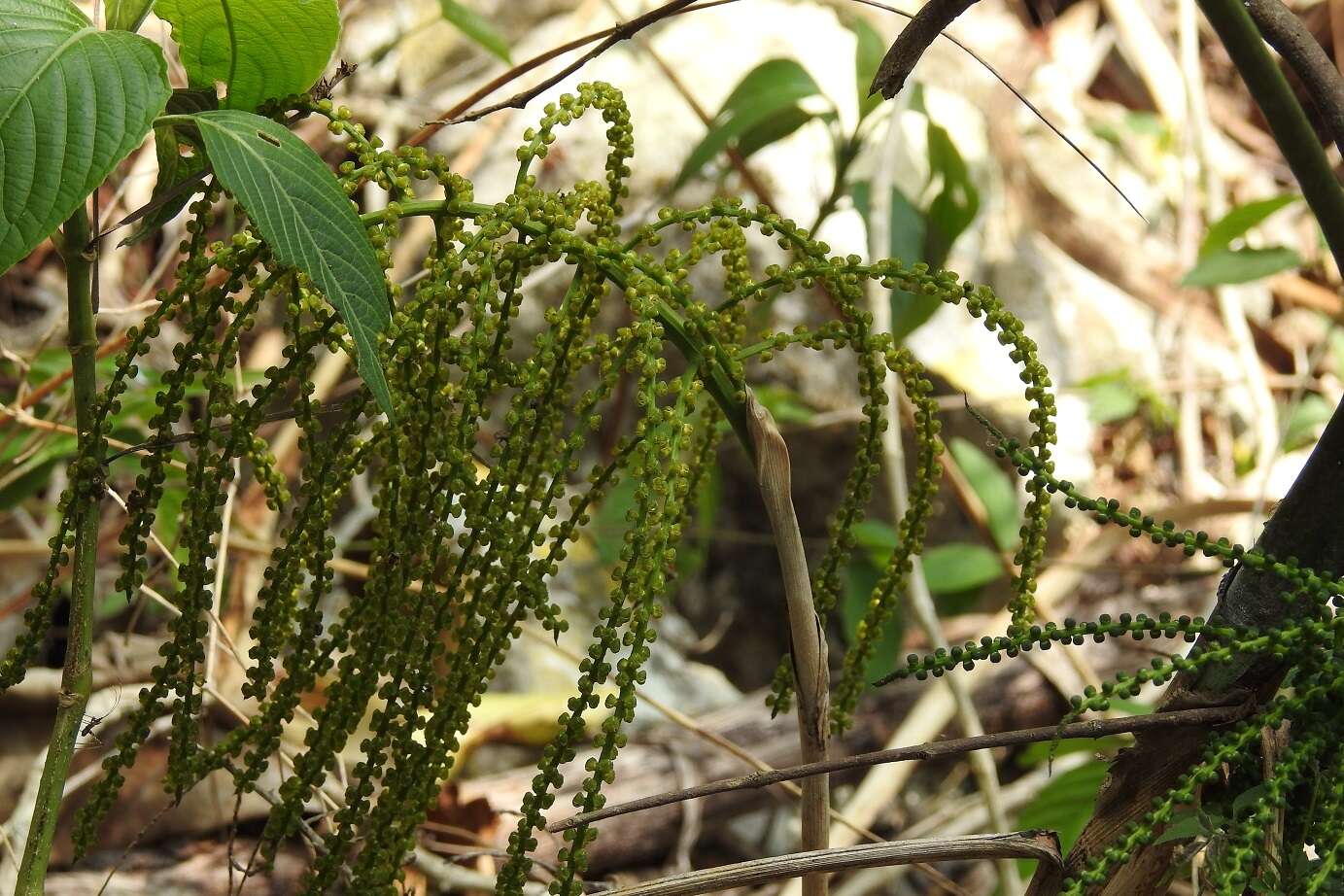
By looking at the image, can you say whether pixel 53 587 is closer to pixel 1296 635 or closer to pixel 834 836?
pixel 1296 635

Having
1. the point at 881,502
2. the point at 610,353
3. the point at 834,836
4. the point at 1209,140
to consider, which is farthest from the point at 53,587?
the point at 1209,140

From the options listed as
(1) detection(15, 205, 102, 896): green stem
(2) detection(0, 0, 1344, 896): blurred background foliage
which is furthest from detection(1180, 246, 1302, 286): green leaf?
(1) detection(15, 205, 102, 896): green stem

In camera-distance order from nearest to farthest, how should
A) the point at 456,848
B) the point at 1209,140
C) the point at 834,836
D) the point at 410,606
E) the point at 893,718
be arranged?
the point at 410,606 → the point at 456,848 → the point at 834,836 → the point at 893,718 → the point at 1209,140

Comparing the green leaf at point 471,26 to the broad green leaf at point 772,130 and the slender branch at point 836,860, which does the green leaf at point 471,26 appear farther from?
the slender branch at point 836,860

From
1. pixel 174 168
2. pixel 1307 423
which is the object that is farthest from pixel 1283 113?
pixel 1307 423

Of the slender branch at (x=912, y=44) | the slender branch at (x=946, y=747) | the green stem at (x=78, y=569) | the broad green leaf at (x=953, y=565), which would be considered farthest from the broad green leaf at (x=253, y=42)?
the broad green leaf at (x=953, y=565)

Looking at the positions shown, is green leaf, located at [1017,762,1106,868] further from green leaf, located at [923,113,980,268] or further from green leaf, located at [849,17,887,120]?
green leaf, located at [849,17,887,120]

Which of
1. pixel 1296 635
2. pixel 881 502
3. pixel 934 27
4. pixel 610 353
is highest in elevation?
pixel 881 502
